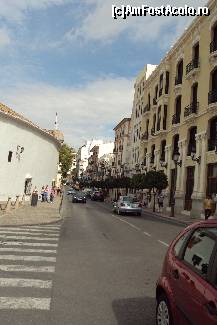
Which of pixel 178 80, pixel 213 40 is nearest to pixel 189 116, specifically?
pixel 213 40

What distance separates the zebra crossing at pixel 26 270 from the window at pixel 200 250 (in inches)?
101

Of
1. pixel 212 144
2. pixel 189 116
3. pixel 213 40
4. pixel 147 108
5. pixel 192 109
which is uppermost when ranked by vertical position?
pixel 213 40

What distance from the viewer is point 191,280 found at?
4477 millimetres

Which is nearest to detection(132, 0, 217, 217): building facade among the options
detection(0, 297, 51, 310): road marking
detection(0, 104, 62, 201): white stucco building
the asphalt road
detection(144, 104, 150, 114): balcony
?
detection(144, 104, 150, 114): balcony

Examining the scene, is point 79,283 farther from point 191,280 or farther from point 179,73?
point 179,73

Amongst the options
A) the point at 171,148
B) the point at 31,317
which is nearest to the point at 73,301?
the point at 31,317

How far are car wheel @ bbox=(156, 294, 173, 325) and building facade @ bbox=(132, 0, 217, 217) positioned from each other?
25.9 m

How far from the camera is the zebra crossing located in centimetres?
677

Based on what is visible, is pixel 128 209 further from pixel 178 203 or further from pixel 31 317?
pixel 31 317

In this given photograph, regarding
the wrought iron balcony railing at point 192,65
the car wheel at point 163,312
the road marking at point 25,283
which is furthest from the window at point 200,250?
the wrought iron balcony railing at point 192,65

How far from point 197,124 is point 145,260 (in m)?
26.1

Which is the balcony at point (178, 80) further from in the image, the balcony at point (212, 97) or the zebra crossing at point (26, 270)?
the zebra crossing at point (26, 270)

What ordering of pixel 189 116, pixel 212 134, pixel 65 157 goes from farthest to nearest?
pixel 65 157 < pixel 189 116 < pixel 212 134

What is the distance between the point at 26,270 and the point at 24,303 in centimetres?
237
